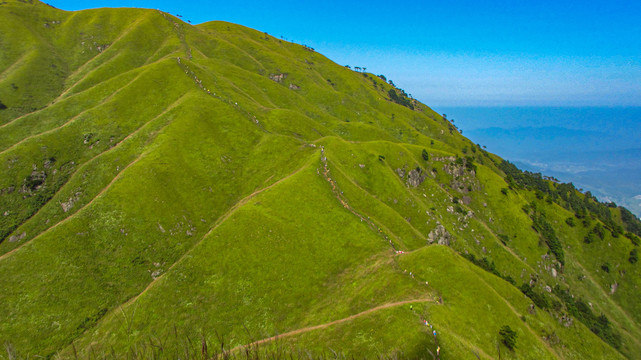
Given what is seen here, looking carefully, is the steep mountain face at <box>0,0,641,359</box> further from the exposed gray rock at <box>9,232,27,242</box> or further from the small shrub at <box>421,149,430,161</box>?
the small shrub at <box>421,149,430,161</box>

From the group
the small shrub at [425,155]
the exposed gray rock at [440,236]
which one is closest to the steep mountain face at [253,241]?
the exposed gray rock at [440,236]

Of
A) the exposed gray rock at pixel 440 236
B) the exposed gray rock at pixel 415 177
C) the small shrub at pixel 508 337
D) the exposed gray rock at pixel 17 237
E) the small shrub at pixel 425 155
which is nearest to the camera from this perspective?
the small shrub at pixel 508 337

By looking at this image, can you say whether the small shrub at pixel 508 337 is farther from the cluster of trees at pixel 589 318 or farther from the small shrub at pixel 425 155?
the small shrub at pixel 425 155

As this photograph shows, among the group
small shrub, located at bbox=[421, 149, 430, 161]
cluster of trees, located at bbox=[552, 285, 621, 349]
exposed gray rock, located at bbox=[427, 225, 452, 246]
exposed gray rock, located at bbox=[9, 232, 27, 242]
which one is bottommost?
cluster of trees, located at bbox=[552, 285, 621, 349]

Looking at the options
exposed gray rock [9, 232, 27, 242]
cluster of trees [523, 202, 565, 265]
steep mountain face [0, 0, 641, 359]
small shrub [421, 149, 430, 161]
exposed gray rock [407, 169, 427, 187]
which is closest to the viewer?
steep mountain face [0, 0, 641, 359]

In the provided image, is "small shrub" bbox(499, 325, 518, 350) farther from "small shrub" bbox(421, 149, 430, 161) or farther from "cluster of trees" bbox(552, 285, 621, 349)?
"small shrub" bbox(421, 149, 430, 161)

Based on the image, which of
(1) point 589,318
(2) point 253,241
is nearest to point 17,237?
(2) point 253,241

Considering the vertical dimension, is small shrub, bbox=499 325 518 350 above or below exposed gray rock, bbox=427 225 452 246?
below

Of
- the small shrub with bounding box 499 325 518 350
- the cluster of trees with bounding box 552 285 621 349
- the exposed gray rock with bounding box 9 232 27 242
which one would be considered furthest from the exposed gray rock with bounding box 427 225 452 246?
the exposed gray rock with bounding box 9 232 27 242

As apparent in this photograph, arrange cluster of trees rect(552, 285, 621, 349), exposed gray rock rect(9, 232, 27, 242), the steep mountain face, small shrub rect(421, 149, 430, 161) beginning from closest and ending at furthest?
the steep mountain face → exposed gray rock rect(9, 232, 27, 242) → cluster of trees rect(552, 285, 621, 349) → small shrub rect(421, 149, 430, 161)

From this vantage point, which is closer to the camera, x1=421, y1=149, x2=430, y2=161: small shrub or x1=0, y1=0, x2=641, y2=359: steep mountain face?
x1=0, y1=0, x2=641, y2=359: steep mountain face
